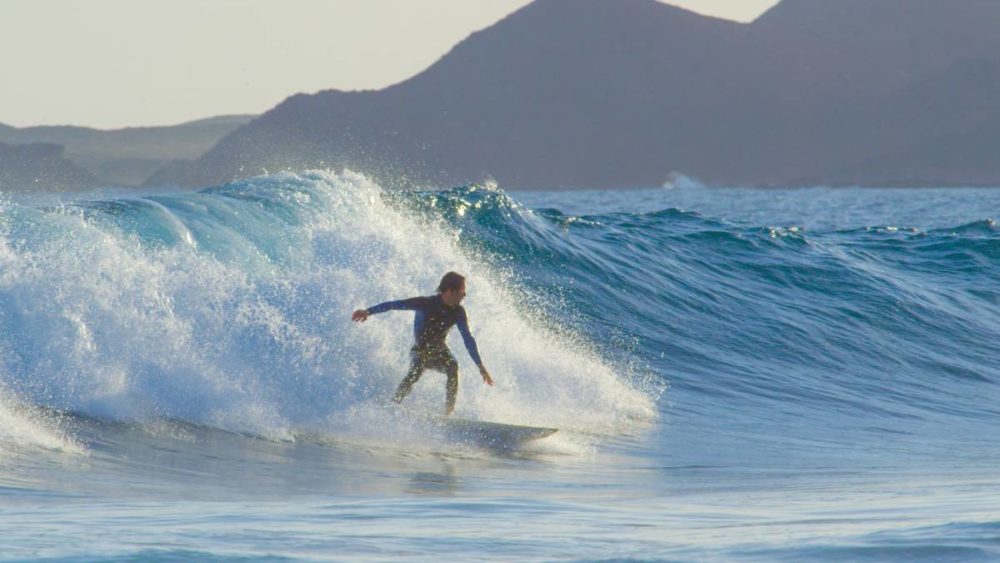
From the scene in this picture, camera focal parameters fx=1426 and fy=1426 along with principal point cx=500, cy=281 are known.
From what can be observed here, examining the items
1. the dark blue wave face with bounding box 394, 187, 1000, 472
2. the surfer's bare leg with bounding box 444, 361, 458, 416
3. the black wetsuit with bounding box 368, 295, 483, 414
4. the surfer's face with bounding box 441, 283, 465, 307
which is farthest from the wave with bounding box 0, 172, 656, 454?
the dark blue wave face with bounding box 394, 187, 1000, 472

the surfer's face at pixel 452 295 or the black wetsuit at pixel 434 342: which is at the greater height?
the surfer's face at pixel 452 295

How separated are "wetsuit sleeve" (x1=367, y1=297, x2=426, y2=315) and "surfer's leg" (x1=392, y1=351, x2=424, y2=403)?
39 centimetres

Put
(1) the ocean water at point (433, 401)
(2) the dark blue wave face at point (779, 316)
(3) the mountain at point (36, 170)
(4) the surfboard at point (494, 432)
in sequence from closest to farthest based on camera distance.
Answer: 1. (1) the ocean water at point (433, 401)
2. (4) the surfboard at point (494, 432)
3. (2) the dark blue wave face at point (779, 316)
4. (3) the mountain at point (36, 170)

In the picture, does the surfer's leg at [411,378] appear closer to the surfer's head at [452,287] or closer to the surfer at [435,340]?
the surfer at [435,340]

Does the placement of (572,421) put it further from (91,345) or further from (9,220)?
(9,220)

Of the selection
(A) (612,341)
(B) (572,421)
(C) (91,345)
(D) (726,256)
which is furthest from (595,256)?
(C) (91,345)

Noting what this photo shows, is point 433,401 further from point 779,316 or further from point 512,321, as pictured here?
point 779,316

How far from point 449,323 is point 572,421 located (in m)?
1.70

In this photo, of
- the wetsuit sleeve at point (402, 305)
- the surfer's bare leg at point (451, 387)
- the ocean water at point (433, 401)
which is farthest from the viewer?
the surfer's bare leg at point (451, 387)

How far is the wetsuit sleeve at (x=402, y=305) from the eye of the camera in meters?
11.7

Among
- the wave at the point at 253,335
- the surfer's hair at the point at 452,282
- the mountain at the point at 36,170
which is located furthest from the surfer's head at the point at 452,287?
the mountain at the point at 36,170

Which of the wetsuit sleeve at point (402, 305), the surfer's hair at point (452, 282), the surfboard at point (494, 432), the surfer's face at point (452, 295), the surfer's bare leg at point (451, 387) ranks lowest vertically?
the surfboard at point (494, 432)

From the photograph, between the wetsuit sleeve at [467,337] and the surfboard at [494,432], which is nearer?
the surfboard at [494,432]

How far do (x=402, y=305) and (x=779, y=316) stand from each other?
971 cm
